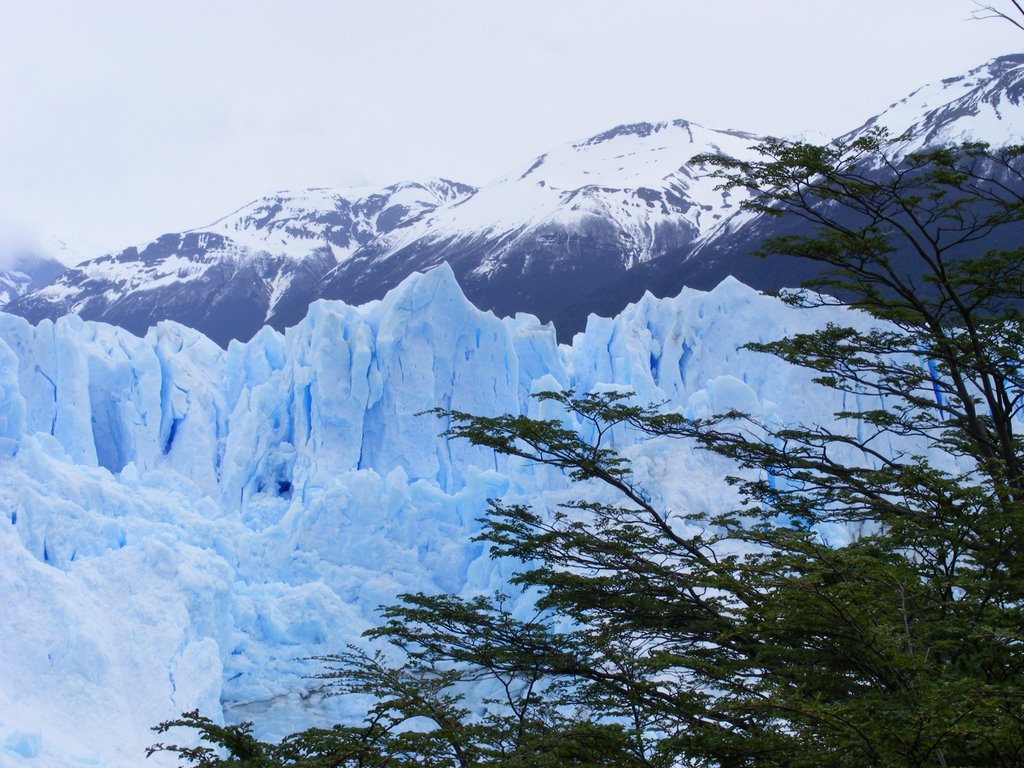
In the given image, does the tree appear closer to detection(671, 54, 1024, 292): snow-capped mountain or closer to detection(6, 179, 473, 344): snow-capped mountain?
detection(671, 54, 1024, 292): snow-capped mountain

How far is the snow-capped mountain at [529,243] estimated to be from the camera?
51344mm

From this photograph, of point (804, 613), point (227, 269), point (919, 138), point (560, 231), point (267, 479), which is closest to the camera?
point (804, 613)

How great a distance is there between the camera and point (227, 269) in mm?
83250

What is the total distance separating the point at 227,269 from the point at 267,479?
6668 centimetres

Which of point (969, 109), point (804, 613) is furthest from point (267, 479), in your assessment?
point (969, 109)

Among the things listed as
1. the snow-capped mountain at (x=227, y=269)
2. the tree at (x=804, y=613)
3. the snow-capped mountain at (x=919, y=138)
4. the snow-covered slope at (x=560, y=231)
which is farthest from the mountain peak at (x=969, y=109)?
the snow-capped mountain at (x=227, y=269)

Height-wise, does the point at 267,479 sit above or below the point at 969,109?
below

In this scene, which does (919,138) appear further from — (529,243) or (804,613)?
(804,613)

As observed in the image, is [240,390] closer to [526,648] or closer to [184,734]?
[184,734]

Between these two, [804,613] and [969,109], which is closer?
[804,613]

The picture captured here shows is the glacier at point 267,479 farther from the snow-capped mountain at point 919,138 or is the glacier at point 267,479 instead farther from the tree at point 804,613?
the snow-capped mountain at point 919,138

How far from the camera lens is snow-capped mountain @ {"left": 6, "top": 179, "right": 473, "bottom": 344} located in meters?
74.1

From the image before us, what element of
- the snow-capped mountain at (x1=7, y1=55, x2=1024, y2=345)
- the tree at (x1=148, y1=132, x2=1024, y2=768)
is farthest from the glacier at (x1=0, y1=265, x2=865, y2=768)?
the snow-capped mountain at (x1=7, y1=55, x2=1024, y2=345)

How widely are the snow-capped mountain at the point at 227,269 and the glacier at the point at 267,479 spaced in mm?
42801
